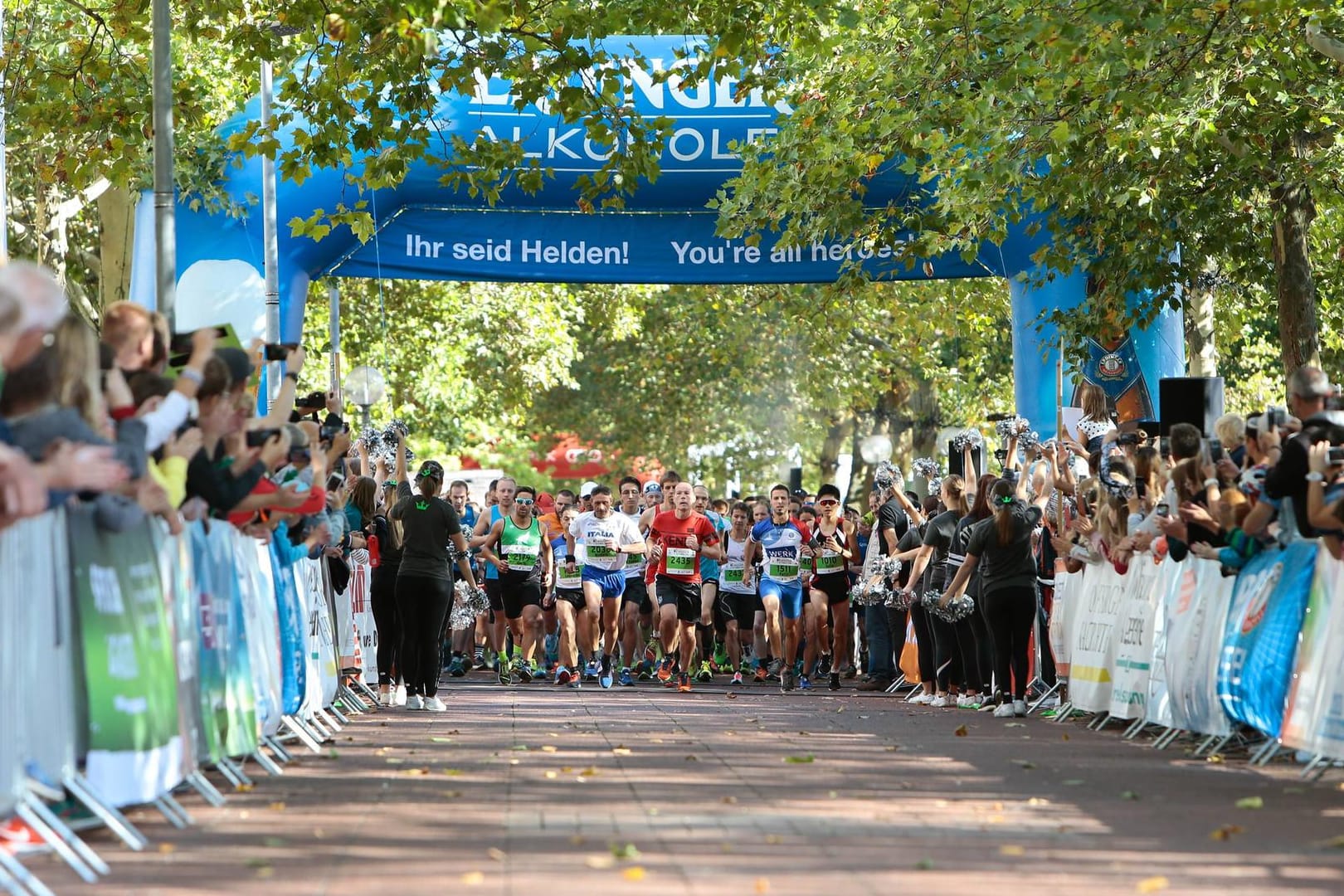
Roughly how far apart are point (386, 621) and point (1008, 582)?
5.31 metres

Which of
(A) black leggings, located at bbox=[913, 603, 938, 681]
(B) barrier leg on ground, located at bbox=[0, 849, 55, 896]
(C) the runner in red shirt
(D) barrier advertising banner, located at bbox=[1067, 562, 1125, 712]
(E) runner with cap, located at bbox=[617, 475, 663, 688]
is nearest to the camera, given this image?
(B) barrier leg on ground, located at bbox=[0, 849, 55, 896]

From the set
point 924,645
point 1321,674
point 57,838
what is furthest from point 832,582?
point 57,838

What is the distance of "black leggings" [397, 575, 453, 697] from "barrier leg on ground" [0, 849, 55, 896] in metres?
9.76

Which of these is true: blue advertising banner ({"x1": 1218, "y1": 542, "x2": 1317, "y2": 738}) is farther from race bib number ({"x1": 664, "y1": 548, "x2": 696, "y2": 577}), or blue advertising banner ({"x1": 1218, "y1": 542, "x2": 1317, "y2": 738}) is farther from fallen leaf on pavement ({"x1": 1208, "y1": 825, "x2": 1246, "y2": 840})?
race bib number ({"x1": 664, "y1": 548, "x2": 696, "y2": 577})

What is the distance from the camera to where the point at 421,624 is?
1667 cm

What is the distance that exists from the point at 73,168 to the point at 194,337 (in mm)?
7754

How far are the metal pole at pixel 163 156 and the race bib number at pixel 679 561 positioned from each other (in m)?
8.00

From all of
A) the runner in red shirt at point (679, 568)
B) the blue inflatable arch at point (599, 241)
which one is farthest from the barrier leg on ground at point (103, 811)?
the runner in red shirt at point (679, 568)

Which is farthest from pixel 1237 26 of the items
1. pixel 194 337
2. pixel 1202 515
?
pixel 194 337

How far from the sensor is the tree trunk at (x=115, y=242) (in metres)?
Result: 24.3

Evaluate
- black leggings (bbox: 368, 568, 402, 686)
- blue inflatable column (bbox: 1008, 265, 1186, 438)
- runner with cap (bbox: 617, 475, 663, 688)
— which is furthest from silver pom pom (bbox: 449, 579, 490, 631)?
blue inflatable column (bbox: 1008, 265, 1186, 438)

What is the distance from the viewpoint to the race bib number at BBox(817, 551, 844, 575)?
22.2 metres

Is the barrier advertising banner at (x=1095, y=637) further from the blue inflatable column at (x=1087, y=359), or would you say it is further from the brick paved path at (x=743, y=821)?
the blue inflatable column at (x=1087, y=359)

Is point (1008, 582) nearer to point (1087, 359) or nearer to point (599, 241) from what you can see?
point (1087, 359)
